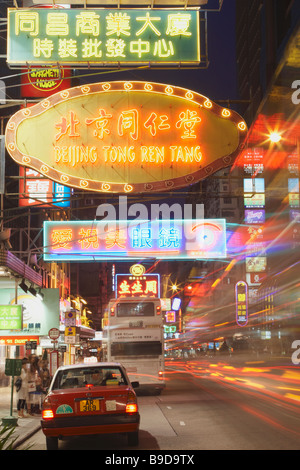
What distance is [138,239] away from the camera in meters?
31.6

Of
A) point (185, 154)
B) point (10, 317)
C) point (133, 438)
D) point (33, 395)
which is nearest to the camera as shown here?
point (133, 438)

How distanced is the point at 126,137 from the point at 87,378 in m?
6.64

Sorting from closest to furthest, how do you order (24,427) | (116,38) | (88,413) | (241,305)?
(88,413) → (116,38) → (24,427) → (241,305)

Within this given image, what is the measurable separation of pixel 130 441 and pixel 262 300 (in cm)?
7123

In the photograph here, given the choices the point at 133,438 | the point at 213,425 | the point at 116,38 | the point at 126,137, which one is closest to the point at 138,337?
the point at 213,425

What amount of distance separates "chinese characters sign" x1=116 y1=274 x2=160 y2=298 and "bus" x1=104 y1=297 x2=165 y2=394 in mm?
27738

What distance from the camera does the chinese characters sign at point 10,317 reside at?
26953 mm

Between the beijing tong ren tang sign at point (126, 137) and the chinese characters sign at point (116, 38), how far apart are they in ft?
5.40

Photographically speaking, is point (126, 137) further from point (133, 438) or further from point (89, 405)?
point (133, 438)

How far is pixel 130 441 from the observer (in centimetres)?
1291

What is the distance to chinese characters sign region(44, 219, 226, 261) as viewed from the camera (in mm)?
30953

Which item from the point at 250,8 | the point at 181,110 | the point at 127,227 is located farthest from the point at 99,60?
the point at 250,8

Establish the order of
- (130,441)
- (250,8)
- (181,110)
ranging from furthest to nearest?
(250,8) → (181,110) → (130,441)

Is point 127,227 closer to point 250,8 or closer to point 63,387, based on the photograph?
point 63,387
